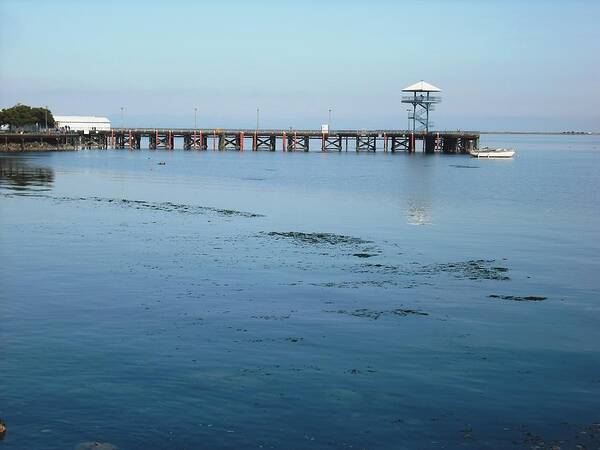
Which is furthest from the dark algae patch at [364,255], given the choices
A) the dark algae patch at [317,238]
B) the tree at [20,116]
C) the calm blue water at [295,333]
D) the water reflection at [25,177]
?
the tree at [20,116]

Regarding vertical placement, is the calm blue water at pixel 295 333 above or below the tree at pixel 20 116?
below

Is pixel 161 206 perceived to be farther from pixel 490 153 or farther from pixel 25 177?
pixel 490 153

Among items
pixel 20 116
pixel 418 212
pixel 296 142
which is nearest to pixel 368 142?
pixel 296 142

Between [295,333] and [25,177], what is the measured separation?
67.0 metres

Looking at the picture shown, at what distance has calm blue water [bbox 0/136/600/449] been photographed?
1509 cm

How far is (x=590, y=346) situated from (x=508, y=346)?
86.4 inches

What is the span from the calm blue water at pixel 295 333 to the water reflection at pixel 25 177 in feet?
70.9

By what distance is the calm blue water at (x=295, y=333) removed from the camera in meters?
15.1

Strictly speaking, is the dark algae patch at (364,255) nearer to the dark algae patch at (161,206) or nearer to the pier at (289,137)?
the dark algae patch at (161,206)

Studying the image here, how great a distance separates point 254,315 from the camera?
23609mm

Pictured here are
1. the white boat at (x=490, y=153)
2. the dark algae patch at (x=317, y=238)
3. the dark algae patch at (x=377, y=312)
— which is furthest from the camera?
the white boat at (x=490, y=153)

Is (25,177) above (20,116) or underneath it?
underneath

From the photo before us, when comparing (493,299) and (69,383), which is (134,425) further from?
(493,299)

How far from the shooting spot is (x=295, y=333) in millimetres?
21594
